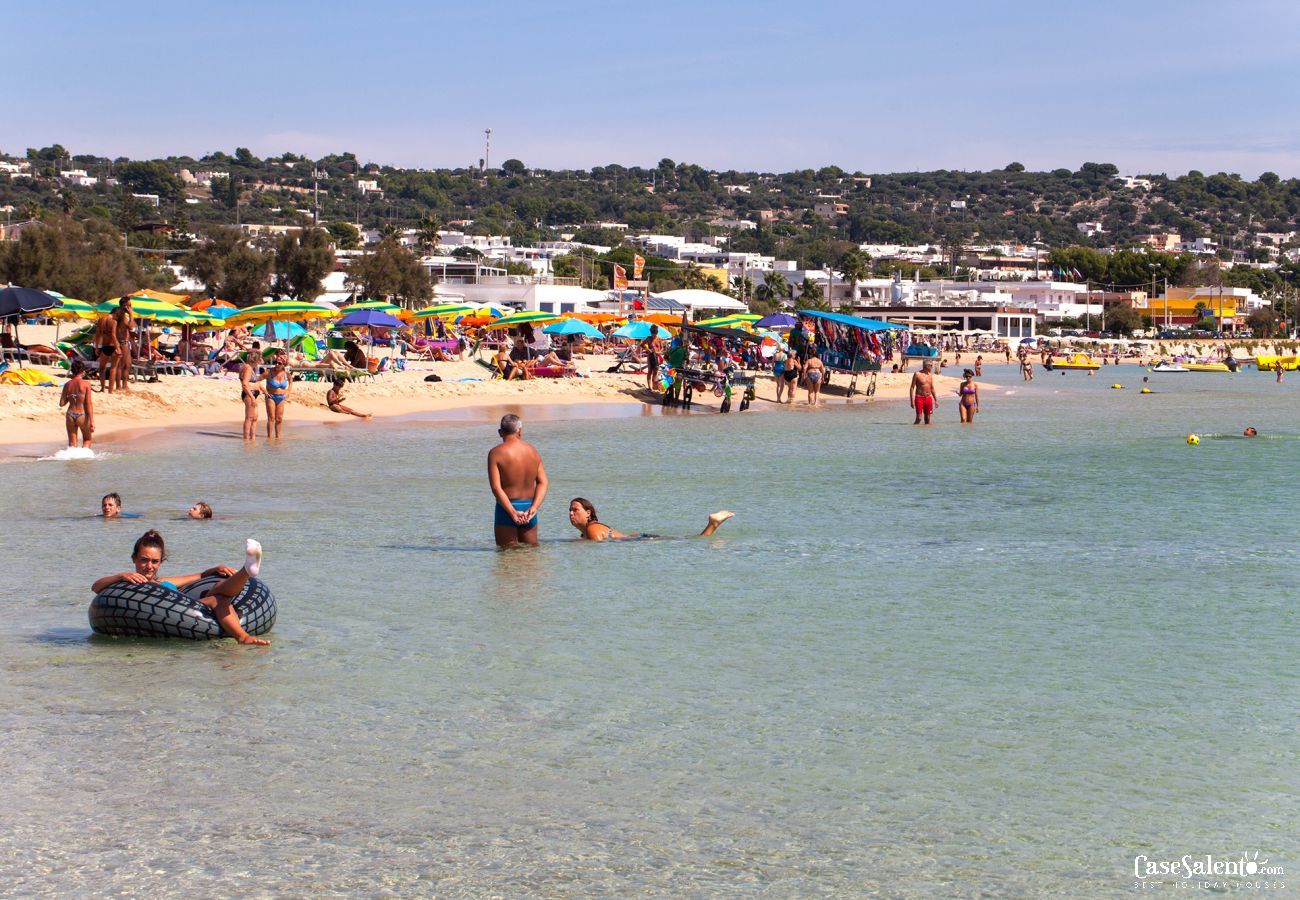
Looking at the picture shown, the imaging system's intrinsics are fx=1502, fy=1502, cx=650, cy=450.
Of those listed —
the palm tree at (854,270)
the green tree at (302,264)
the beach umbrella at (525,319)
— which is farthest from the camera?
the palm tree at (854,270)

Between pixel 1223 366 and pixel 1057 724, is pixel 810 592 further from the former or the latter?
pixel 1223 366

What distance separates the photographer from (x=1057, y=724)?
26.3 ft

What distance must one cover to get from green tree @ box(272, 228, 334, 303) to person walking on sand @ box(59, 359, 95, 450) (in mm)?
47756

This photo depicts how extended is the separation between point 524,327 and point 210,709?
134 feet

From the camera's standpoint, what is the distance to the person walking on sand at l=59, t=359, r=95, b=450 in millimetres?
20500

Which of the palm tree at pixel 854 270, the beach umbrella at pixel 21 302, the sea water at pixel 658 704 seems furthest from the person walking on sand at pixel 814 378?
the palm tree at pixel 854 270

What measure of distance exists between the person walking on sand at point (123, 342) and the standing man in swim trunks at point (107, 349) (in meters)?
0.05

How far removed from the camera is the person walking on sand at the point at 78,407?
20.5 m

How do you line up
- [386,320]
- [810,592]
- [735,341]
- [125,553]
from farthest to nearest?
[735,341] → [386,320] → [125,553] → [810,592]

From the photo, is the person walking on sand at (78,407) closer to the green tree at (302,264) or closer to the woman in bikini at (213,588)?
the woman in bikini at (213,588)

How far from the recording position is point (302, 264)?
68.6m

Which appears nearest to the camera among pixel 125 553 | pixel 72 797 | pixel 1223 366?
pixel 72 797

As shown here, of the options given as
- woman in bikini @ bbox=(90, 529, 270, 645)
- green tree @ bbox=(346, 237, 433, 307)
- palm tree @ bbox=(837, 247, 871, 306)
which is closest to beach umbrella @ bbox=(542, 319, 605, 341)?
green tree @ bbox=(346, 237, 433, 307)

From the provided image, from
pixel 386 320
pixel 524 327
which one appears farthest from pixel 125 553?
pixel 524 327
